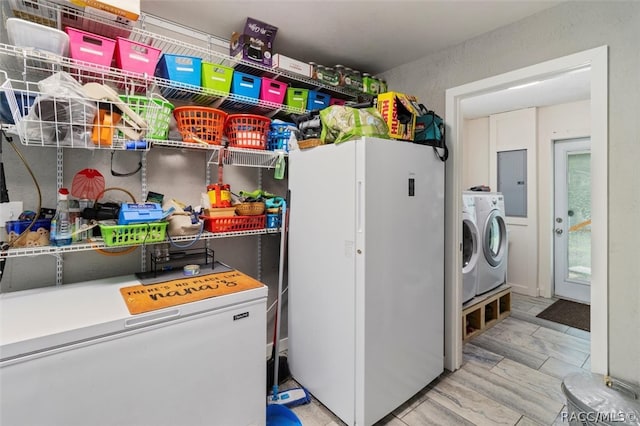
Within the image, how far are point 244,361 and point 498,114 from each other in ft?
15.6

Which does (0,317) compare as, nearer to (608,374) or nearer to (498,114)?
(608,374)

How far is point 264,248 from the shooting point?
242 cm

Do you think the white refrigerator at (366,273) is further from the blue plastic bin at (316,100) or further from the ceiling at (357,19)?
the ceiling at (357,19)

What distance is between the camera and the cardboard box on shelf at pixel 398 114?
183cm

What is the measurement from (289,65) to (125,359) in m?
1.87

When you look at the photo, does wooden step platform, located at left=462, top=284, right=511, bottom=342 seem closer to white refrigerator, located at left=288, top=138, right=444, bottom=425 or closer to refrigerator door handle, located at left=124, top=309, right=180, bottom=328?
white refrigerator, located at left=288, top=138, right=444, bottom=425

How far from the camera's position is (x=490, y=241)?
3.47 meters

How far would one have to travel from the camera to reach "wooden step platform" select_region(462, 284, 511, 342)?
9.35ft

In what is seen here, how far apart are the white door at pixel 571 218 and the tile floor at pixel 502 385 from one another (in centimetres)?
115

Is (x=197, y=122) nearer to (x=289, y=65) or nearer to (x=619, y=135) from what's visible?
(x=289, y=65)

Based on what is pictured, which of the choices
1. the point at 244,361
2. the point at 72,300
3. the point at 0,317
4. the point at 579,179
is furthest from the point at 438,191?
the point at 579,179

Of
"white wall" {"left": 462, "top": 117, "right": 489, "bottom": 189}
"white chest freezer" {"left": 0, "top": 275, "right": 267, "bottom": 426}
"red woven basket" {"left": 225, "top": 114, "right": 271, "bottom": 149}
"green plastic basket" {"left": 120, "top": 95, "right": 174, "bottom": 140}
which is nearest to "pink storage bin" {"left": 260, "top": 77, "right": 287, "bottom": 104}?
"red woven basket" {"left": 225, "top": 114, "right": 271, "bottom": 149}

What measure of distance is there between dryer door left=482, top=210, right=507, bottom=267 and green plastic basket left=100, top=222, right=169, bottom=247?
2.97 metres

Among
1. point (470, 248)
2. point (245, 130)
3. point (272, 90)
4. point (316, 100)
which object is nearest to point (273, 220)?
point (245, 130)
